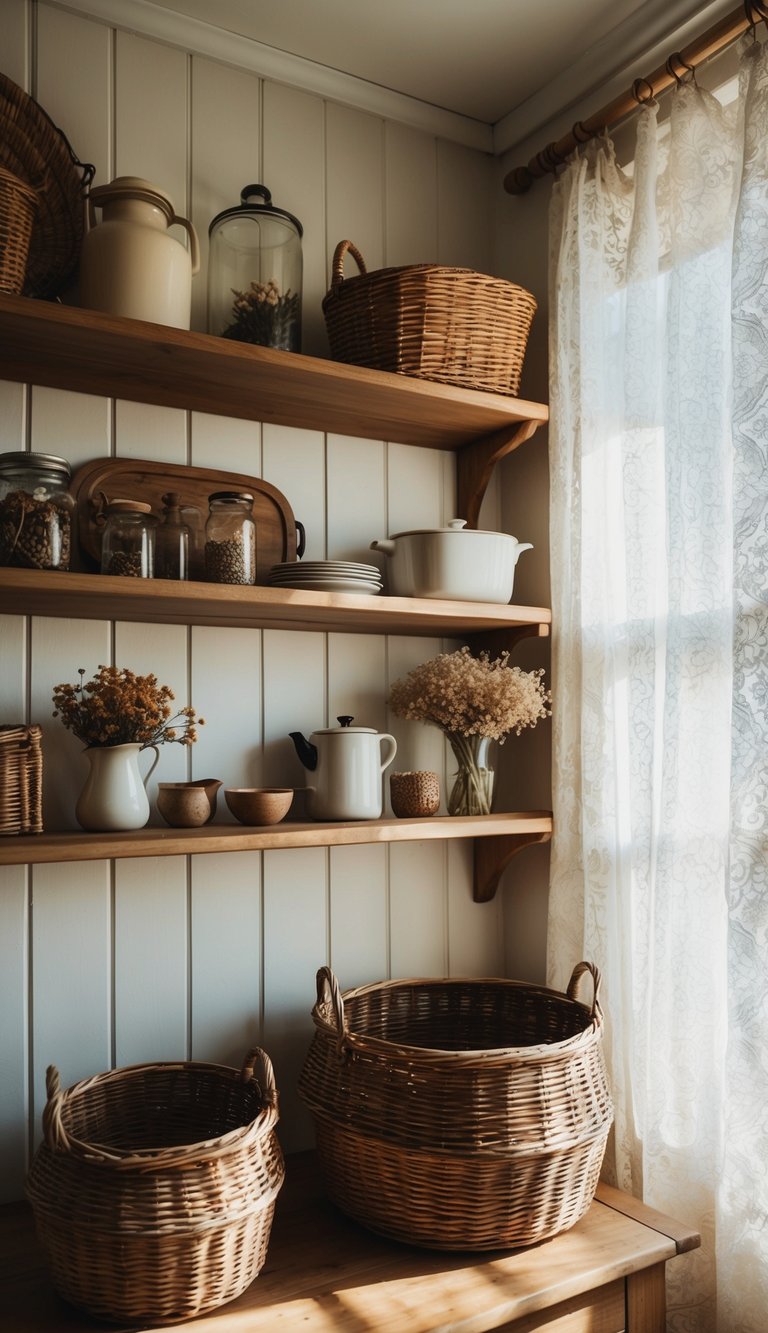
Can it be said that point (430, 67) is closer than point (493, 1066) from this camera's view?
No

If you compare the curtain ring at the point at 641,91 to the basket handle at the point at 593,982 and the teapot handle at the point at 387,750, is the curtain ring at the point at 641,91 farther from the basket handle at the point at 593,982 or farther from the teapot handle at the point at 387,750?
the basket handle at the point at 593,982

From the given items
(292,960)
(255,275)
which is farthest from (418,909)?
(255,275)

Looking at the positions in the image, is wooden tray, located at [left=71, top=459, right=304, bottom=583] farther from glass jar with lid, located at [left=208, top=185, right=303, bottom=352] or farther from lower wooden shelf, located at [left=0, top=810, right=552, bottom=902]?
lower wooden shelf, located at [left=0, top=810, right=552, bottom=902]

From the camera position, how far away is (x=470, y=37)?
1812 millimetres

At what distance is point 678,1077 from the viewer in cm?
149

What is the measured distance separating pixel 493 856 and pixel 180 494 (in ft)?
2.95

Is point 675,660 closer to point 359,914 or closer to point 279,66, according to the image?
point 359,914

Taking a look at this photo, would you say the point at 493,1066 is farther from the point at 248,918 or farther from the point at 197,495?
the point at 197,495

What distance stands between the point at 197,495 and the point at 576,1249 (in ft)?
4.23

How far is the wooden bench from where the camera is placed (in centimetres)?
121

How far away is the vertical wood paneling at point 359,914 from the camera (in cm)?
183

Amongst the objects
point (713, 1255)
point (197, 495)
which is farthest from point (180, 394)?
point (713, 1255)

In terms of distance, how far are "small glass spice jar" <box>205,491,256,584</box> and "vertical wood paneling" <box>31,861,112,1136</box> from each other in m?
0.52

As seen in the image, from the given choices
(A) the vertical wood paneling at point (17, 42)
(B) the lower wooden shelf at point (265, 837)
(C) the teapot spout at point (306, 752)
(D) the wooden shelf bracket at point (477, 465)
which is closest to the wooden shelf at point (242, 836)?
(B) the lower wooden shelf at point (265, 837)
